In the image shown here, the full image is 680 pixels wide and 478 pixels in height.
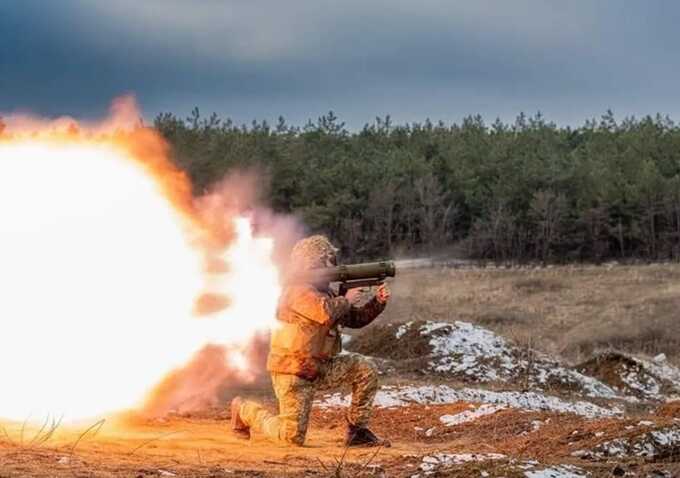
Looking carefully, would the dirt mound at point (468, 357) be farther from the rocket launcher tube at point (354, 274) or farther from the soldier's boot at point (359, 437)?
the rocket launcher tube at point (354, 274)

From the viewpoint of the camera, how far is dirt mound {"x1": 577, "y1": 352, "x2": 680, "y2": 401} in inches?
1005

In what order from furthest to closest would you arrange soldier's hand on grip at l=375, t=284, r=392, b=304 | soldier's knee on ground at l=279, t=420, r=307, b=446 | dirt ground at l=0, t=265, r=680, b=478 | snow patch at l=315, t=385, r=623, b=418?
1. snow patch at l=315, t=385, r=623, b=418
2. soldier's hand on grip at l=375, t=284, r=392, b=304
3. soldier's knee on ground at l=279, t=420, r=307, b=446
4. dirt ground at l=0, t=265, r=680, b=478

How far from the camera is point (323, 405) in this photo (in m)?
16.8

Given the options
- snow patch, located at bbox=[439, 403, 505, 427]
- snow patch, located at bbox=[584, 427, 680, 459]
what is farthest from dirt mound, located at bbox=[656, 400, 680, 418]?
snow patch, located at bbox=[584, 427, 680, 459]

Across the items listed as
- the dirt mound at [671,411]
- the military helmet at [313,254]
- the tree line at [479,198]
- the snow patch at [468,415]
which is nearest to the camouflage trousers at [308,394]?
the military helmet at [313,254]

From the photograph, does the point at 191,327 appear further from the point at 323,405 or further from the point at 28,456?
the point at 28,456

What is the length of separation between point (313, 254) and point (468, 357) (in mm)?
15102

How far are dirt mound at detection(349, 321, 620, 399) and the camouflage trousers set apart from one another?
11.7 metres

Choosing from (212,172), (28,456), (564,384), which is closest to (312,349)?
(28,456)

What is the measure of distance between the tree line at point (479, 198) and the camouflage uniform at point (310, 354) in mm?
58768

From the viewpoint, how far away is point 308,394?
457 inches

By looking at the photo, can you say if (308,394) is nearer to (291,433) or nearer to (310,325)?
(291,433)

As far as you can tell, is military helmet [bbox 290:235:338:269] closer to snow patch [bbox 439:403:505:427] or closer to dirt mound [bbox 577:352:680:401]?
snow patch [bbox 439:403:505:427]

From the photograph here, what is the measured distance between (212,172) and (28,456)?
55.1 meters
